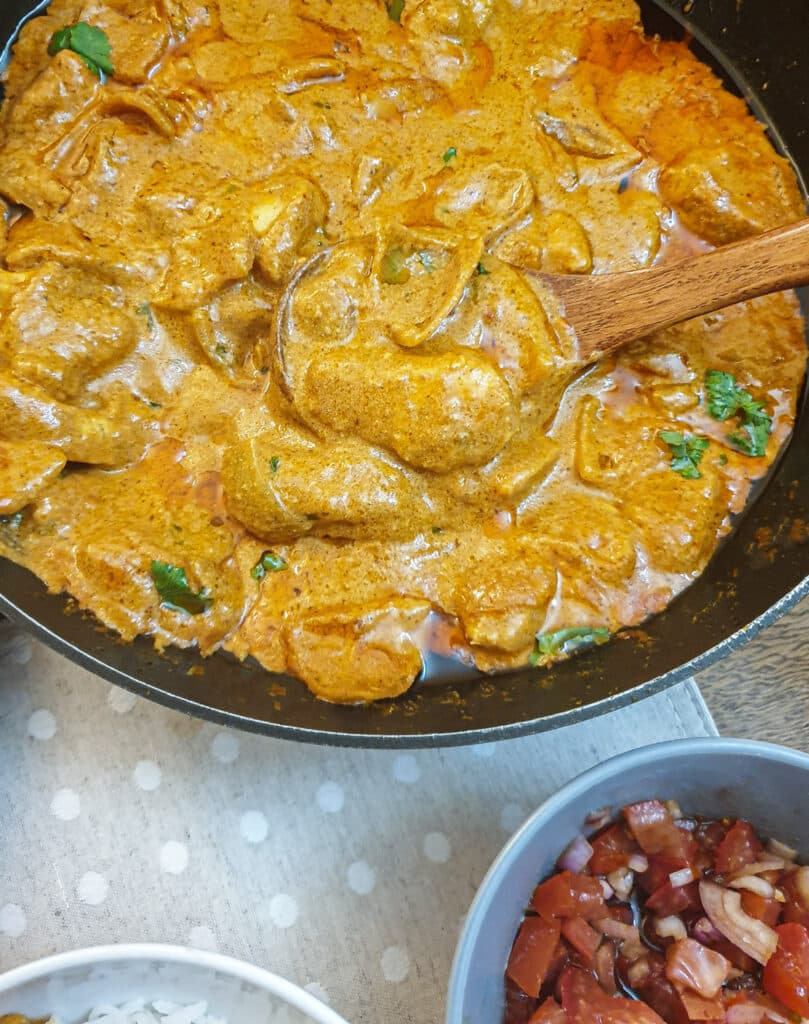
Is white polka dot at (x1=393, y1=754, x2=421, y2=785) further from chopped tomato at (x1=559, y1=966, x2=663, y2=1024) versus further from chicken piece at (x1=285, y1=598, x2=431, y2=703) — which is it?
chopped tomato at (x1=559, y1=966, x2=663, y2=1024)

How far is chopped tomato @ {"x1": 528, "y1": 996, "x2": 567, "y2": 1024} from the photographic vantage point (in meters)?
2.06

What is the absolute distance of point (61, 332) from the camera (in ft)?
7.52

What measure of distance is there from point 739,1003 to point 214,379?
2.23 metres

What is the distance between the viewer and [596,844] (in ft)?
7.54

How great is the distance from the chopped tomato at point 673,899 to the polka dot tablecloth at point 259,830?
45 cm

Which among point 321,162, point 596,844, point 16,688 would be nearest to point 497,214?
point 321,162

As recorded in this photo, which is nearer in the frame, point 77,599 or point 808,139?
point 77,599

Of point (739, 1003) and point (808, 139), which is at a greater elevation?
point (808, 139)

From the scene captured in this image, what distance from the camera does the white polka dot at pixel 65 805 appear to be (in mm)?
2547

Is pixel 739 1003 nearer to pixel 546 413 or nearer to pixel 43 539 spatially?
pixel 546 413

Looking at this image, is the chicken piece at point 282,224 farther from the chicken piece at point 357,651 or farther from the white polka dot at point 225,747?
the white polka dot at point 225,747

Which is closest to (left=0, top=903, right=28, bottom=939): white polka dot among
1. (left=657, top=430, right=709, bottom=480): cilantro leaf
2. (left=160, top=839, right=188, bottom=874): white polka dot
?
(left=160, top=839, right=188, bottom=874): white polka dot

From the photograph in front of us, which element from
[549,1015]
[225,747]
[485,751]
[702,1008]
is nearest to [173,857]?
[225,747]

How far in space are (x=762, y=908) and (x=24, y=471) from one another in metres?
2.30
